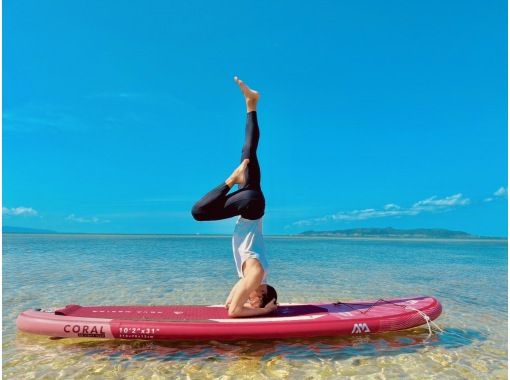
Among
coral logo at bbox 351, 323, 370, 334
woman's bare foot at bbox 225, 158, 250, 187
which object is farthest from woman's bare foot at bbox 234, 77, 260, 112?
coral logo at bbox 351, 323, 370, 334

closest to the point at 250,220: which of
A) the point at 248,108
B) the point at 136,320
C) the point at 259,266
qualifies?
the point at 259,266

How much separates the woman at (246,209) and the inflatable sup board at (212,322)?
0.39m

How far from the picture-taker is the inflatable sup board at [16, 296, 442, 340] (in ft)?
16.0

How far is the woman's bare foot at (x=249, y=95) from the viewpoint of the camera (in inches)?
198

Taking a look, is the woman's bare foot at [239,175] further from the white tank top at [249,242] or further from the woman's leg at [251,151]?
the white tank top at [249,242]

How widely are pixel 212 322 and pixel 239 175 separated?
75.3 inches

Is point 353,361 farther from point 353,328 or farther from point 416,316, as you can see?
point 416,316

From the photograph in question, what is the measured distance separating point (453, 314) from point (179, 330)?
5.54 meters

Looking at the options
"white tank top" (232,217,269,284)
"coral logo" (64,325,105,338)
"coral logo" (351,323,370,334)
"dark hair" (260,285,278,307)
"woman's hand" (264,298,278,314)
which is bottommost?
"coral logo" (351,323,370,334)

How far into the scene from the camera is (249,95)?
5.07m

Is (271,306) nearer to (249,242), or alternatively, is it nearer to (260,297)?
(260,297)

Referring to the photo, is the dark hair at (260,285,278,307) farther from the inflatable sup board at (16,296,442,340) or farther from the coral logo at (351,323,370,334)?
the coral logo at (351,323,370,334)

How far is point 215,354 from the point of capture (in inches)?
188

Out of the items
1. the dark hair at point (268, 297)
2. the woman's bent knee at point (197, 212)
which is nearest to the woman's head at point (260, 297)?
the dark hair at point (268, 297)
